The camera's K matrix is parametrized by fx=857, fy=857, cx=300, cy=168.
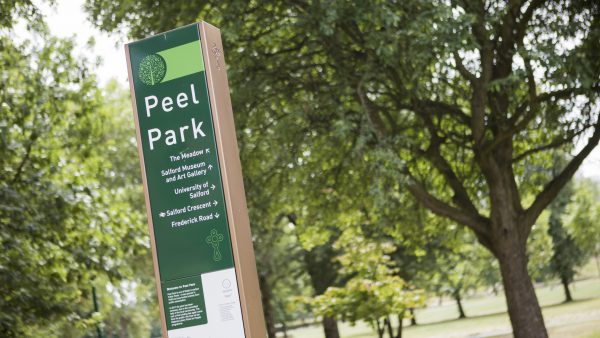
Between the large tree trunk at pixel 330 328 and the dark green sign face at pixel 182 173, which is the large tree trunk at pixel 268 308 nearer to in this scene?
the large tree trunk at pixel 330 328

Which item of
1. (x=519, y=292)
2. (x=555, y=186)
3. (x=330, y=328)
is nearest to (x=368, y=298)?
(x=519, y=292)

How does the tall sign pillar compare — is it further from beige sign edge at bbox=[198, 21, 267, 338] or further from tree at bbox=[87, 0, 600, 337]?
tree at bbox=[87, 0, 600, 337]

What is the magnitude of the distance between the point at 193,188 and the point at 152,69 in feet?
2.90

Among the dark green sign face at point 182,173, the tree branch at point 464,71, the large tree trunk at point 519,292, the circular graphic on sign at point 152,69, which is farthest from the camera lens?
the large tree trunk at point 519,292

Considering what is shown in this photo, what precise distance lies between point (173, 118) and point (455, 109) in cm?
1019

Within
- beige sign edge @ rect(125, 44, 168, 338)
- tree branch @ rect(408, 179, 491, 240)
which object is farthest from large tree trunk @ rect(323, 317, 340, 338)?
beige sign edge @ rect(125, 44, 168, 338)

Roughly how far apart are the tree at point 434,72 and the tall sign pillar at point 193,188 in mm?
6495

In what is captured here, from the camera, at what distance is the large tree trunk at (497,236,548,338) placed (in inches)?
579

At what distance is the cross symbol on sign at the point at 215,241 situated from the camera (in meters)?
5.51

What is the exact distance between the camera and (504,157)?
50.8 ft

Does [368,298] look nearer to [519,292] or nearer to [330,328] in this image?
[519,292]

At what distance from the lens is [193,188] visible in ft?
18.6

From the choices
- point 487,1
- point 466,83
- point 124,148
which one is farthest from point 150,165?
point 124,148

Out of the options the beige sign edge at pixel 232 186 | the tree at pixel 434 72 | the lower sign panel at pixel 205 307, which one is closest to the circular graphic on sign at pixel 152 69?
the beige sign edge at pixel 232 186
